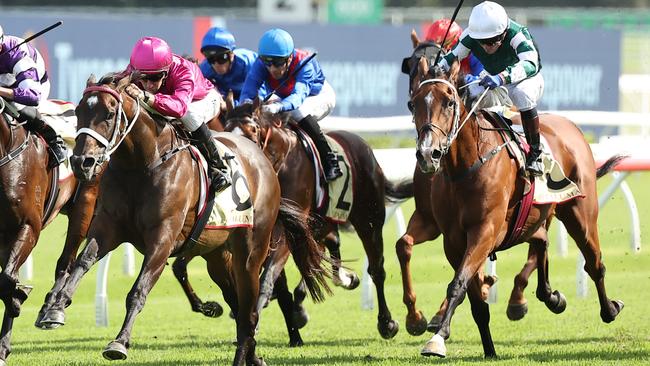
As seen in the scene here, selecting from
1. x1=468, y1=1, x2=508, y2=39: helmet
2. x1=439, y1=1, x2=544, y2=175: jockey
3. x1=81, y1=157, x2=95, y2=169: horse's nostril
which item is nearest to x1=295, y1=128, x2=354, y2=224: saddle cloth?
x1=439, y1=1, x2=544, y2=175: jockey

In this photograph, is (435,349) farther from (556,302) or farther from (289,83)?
(289,83)

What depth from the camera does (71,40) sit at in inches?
675

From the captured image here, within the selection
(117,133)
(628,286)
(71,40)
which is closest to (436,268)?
(628,286)

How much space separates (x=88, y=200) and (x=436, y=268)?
12.7 feet

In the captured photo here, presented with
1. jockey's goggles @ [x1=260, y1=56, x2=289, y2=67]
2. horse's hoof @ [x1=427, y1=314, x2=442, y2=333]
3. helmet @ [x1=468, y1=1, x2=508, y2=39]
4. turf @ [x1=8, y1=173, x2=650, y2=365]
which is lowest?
turf @ [x1=8, y1=173, x2=650, y2=365]

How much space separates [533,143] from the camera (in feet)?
21.9

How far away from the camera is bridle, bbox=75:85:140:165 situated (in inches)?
207

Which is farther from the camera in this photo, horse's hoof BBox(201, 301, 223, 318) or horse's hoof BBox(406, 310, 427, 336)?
horse's hoof BBox(201, 301, 223, 318)

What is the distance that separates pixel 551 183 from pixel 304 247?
1.40 meters

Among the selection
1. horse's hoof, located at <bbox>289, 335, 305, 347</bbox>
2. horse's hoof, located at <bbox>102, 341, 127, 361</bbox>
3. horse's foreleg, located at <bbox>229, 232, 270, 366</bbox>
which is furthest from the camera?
horse's hoof, located at <bbox>289, 335, 305, 347</bbox>

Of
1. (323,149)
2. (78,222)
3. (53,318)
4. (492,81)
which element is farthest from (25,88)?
(492,81)

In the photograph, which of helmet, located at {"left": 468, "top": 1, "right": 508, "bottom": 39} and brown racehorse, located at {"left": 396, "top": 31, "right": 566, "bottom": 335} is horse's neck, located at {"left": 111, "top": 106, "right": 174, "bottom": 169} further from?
brown racehorse, located at {"left": 396, "top": 31, "right": 566, "bottom": 335}

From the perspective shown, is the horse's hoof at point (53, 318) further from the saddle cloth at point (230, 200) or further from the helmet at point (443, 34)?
the helmet at point (443, 34)

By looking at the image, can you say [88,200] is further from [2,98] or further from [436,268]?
[436,268]
